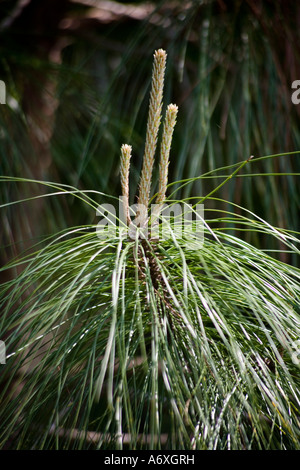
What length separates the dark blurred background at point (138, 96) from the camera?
0.80m

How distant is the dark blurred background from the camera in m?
0.80

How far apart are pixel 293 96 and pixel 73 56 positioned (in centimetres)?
40

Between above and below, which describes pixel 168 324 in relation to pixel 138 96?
below

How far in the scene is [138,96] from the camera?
0.81 meters

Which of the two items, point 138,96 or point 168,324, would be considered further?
point 138,96

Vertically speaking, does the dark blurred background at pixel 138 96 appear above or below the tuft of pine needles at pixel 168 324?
above

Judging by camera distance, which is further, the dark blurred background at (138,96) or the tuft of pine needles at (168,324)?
the dark blurred background at (138,96)

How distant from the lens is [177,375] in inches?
16.1
